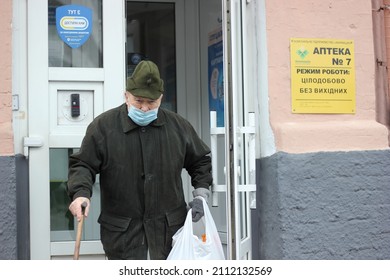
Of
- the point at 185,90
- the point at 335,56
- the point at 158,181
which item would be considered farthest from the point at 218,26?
the point at 158,181

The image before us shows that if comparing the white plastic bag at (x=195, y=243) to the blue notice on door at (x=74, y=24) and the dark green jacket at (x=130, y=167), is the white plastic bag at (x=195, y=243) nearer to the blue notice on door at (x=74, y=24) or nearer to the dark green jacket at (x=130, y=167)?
the dark green jacket at (x=130, y=167)

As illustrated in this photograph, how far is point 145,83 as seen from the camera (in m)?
4.52

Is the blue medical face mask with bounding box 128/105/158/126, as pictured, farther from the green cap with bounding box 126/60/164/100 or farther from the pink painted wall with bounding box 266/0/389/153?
the pink painted wall with bounding box 266/0/389/153

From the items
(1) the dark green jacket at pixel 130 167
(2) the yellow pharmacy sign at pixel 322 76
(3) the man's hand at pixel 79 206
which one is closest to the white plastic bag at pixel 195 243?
(1) the dark green jacket at pixel 130 167

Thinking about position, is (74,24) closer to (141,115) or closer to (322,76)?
(141,115)

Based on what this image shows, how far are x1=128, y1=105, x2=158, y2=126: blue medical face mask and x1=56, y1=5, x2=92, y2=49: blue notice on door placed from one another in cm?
120

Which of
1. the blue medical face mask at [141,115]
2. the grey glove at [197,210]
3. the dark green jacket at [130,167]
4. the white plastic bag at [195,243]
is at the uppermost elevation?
the blue medical face mask at [141,115]

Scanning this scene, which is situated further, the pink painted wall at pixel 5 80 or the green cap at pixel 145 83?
the pink painted wall at pixel 5 80

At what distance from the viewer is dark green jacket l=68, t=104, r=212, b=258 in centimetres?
456

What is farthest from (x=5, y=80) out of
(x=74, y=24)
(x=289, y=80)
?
(x=289, y=80)

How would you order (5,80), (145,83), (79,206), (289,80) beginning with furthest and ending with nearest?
1. (289,80)
2. (5,80)
3. (145,83)
4. (79,206)

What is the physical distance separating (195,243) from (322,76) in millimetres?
1928

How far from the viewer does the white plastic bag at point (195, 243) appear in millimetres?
4371

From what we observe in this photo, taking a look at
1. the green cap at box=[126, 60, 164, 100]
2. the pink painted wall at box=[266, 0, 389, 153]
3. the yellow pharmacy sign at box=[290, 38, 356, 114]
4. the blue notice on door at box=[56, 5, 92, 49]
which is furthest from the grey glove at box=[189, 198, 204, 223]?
the blue notice on door at box=[56, 5, 92, 49]
